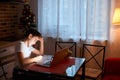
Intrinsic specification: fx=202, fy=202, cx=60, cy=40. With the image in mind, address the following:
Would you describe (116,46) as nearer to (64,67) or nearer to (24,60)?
(64,67)

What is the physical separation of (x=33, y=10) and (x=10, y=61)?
126 cm

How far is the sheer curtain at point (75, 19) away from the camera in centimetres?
357

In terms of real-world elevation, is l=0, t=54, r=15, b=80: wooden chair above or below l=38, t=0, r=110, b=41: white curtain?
below

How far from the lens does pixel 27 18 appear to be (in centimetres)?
382

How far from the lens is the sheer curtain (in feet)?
11.7

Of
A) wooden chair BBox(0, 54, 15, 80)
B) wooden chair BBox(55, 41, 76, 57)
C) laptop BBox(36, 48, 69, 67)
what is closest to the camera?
laptop BBox(36, 48, 69, 67)

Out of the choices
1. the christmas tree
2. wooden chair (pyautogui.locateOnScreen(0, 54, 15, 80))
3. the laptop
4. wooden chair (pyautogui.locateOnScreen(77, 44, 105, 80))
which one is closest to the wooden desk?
the laptop

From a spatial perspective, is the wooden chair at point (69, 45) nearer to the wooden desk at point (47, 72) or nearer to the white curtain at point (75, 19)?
the white curtain at point (75, 19)

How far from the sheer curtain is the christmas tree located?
20 cm

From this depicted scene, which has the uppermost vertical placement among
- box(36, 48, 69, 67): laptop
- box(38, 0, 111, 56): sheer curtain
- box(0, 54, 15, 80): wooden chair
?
box(38, 0, 111, 56): sheer curtain

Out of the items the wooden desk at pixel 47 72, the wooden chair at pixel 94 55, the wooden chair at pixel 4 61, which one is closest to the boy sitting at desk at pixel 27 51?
the wooden desk at pixel 47 72

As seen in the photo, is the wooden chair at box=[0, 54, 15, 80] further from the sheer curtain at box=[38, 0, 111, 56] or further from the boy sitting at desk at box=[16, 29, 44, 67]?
the sheer curtain at box=[38, 0, 111, 56]

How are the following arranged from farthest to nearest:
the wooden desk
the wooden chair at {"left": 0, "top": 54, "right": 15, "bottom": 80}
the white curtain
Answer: the white curtain
the wooden chair at {"left": 0, "top": 54, "right": 15, "bottom": 80}
the wooden desk

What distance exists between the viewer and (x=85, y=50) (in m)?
3.77
